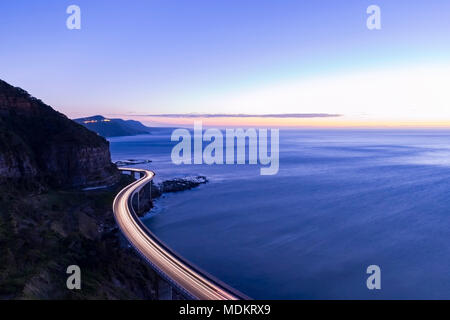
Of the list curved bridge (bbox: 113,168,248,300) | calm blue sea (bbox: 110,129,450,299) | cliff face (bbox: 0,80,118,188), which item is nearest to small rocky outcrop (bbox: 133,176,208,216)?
calm blue sea (bbox: 110,129,450,299)

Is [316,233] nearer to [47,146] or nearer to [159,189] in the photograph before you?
[159,189]

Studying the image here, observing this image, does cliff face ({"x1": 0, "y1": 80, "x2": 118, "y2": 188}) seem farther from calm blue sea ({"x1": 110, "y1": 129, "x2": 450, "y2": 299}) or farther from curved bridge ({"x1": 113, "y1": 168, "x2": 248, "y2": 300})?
curved bridge ({"x1": 113, "y1": 168, "x2": 248, "y2": 300})

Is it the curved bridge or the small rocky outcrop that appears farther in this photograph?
the small rocky outcrop

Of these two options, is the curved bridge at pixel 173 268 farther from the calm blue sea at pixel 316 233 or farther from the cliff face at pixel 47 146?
the cliff face at pixel 47 146

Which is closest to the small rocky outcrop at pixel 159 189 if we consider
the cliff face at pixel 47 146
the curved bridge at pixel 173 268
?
the cliff face at pixel 47 146

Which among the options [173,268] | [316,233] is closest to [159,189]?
[316,233]
